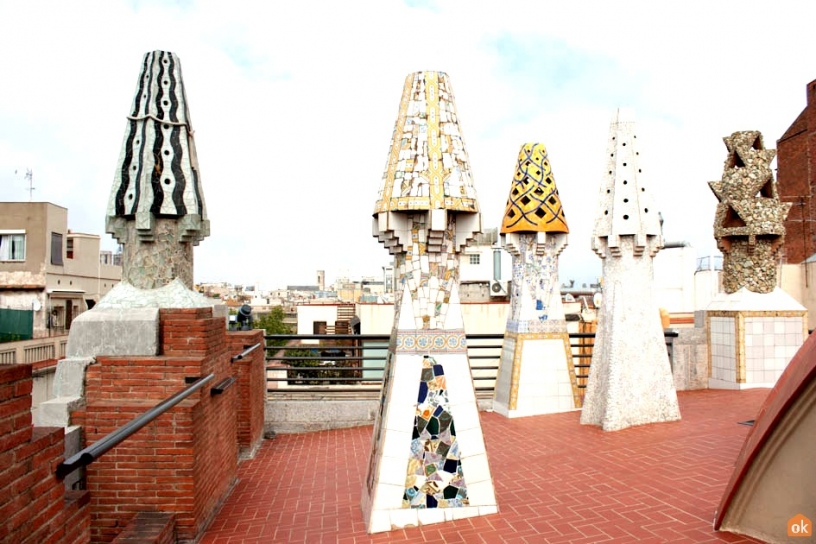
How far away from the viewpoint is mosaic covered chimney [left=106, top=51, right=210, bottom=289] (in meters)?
5.31

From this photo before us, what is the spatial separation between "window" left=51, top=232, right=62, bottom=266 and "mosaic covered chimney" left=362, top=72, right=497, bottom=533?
2252 cm

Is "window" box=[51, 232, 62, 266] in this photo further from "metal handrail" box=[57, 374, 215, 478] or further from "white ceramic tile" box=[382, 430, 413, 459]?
"metal handrail" box=[57, 374, 215, 478]

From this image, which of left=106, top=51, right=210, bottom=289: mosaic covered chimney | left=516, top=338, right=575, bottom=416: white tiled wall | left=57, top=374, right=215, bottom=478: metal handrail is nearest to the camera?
left=57, top=374, right=215, bottom=478: metal handrail

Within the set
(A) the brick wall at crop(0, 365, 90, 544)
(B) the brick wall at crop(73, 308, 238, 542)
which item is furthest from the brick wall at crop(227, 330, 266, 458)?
(A) the brick wall at crop(0, 365, 90, 544)

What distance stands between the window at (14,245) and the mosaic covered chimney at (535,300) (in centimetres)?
2092

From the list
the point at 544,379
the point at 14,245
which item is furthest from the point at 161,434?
the point at 14,245

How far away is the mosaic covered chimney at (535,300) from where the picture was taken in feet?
29.8

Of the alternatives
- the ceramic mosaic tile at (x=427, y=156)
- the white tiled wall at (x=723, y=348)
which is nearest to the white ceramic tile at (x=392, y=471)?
the ceramic mosaic tile at (x=427, y=156)

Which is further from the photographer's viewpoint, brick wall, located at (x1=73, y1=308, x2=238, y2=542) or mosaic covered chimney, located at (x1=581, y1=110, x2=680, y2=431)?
mosaic covered chimney, located at (x1=581, y1=110, x2=680, y2=431)

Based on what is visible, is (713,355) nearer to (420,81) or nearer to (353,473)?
(353,473)

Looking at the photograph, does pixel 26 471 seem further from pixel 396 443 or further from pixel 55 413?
pixel 396 443

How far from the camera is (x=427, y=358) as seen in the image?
4.77m

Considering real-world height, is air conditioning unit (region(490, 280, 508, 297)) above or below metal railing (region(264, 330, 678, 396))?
above

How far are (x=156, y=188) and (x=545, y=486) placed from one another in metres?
4.76
